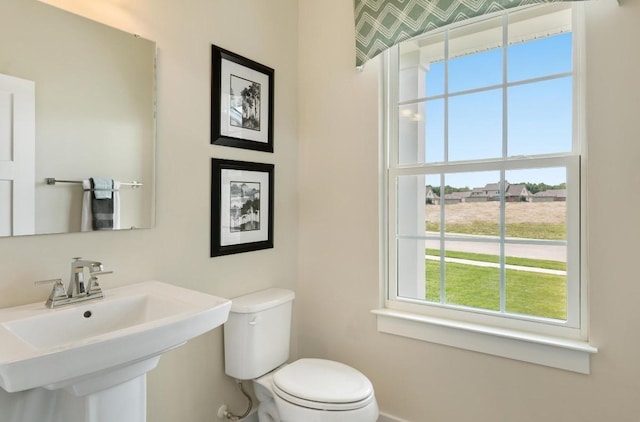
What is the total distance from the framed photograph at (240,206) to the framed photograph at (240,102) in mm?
125

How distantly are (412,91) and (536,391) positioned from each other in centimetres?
151

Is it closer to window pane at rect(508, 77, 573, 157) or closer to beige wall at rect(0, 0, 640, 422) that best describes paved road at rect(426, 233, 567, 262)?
beige wall at rect(0, 0, 640, 422)

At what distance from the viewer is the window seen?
1.55 metres

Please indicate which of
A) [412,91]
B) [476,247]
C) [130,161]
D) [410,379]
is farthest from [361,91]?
[410,379]

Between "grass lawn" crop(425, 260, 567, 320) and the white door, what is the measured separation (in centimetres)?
169

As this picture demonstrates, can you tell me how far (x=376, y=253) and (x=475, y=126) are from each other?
2.64 ft

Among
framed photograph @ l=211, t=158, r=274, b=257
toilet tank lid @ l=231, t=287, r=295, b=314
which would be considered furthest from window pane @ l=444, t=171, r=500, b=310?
framed photograph @ l=211, t=158, r=274, b=257

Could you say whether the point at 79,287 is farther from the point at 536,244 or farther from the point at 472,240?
the point at 536,244

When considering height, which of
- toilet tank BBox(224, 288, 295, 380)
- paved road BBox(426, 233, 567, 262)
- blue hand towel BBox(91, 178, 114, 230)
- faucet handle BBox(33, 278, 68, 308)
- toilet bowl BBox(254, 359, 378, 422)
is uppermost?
blue hand towel BBox(91, 178, 114, 230)

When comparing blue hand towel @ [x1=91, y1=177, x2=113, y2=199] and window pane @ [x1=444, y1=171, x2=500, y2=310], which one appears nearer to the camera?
blue hand towel @ [x1=91, y1=177, x2=113, y2=199]

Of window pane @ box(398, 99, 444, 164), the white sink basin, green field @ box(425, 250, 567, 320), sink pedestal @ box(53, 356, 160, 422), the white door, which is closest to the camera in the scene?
the white sink basin

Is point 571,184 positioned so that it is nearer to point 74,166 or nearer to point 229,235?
point 229,235

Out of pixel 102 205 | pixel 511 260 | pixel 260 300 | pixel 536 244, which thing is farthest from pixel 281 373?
pixel 536 244

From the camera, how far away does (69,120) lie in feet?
4.28
